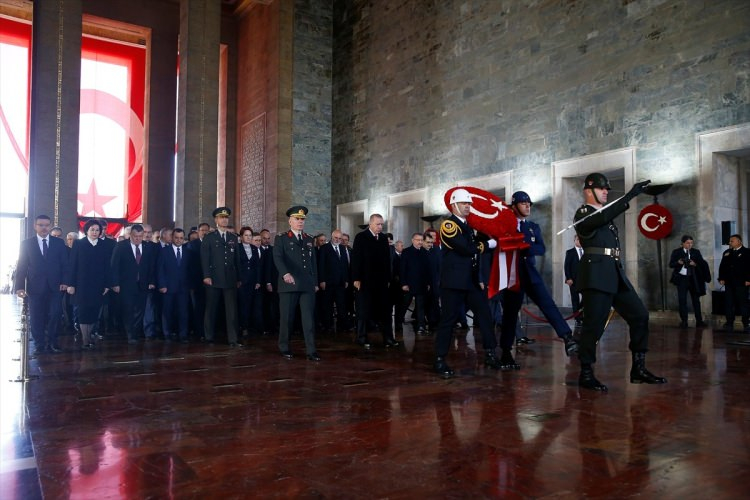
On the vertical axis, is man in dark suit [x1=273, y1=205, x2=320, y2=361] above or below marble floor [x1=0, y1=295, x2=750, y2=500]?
above

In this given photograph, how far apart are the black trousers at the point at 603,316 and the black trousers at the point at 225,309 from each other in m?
4.40

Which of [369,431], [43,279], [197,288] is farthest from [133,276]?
[369,431]

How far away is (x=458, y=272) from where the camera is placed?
206 inches

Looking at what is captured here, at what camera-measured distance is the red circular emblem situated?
34.5 ft

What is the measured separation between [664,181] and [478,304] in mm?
7166

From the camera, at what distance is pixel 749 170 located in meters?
11.2

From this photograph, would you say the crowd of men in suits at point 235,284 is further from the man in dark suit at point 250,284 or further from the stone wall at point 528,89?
the stone wall at point 528,89

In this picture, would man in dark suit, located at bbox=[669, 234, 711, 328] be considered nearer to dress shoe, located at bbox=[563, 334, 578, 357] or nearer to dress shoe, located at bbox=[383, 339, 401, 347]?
dress shoe, located at bbox=[563, 334, 578, 357]

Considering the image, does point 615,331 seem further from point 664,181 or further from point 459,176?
point 459,176

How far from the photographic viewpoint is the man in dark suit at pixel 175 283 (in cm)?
827

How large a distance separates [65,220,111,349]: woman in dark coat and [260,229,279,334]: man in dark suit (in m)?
2.47

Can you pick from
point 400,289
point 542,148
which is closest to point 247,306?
point 400,289

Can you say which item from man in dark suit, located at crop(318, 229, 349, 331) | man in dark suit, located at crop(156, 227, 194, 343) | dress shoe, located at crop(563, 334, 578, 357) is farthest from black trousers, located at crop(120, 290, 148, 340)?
dress shoe, located at crop(563, 334, 578, 357)

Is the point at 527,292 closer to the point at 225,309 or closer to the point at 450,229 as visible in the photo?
the point at 450,229
